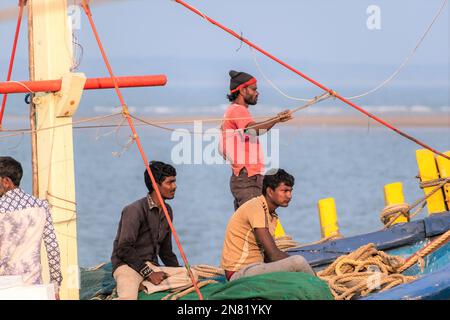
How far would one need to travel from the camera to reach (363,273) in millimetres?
10141

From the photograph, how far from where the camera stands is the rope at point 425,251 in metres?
10.5

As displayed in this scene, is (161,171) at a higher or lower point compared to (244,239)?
higher

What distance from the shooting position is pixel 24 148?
37.2 meters

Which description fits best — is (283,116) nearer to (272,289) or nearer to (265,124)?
(265,124)

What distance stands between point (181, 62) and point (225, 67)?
13.2ft

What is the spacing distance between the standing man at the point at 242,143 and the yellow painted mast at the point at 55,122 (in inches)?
79.5

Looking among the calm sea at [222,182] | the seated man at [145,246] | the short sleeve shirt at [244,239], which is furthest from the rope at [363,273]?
the calm sea at [222,182]

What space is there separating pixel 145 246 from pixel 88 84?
1351 mm

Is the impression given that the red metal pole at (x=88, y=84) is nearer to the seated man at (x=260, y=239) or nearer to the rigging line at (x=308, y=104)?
the seated man at (x=260, y=239)

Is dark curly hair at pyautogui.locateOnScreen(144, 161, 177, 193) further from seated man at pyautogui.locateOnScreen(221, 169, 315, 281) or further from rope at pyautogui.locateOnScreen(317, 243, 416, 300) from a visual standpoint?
rope at pyautogui.locateOnScreen(317, 243, 416, 300)

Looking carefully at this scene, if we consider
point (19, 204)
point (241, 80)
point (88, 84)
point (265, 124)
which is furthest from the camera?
point (241, 80)

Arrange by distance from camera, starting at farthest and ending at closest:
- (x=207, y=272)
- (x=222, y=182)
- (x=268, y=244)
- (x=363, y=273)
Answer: (x=222, y=182) < (x=207, y=272) < (x=363, y=273) < (x=268, y=244)

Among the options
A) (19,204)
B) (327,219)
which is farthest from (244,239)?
(327,219)

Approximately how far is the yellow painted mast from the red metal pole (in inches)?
4.0
